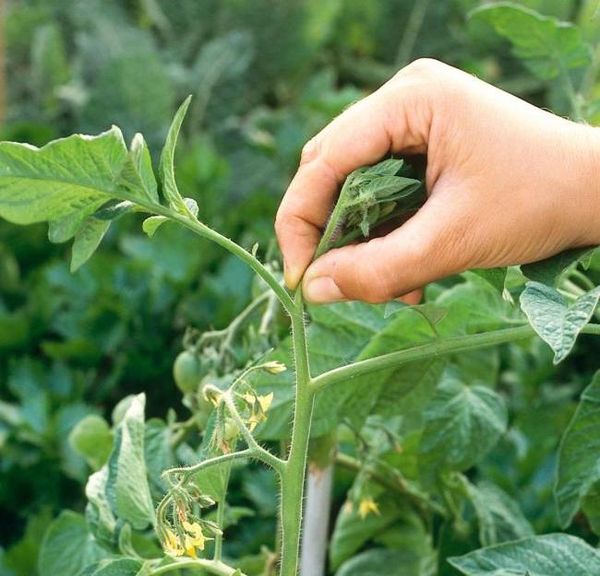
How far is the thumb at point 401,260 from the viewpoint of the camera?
0.75m

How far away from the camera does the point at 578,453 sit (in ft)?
3.13

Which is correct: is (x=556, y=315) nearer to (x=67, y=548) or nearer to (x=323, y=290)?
(x=323, y=290)

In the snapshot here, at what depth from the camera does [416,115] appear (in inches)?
30.7

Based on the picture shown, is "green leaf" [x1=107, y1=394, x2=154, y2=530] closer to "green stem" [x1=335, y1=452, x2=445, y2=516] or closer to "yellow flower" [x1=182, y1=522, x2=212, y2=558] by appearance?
"yellow flower" [x1=182, y1=522, x2=212, y2=558]

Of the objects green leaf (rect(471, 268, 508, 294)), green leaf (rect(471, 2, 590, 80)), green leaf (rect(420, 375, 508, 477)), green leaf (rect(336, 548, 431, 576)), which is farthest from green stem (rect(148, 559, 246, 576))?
green leaf (rect(471, 2, 590, 80))

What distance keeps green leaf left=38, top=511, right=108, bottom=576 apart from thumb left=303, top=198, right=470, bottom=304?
1.34ft

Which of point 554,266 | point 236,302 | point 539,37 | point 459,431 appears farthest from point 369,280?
point 236,302

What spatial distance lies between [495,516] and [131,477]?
420 mm

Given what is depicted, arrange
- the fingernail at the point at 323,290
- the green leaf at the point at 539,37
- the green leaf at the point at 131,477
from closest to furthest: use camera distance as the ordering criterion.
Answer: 1. the fingernail at the point at 323,290
2. the green leaf at the point at 131,477
3. the green leaf at the point at 539,37

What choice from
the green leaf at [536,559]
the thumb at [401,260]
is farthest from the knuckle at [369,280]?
the green leaf at [536,559]

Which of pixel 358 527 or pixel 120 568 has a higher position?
pixel 120 568

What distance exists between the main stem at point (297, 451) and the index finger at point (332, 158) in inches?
2.3

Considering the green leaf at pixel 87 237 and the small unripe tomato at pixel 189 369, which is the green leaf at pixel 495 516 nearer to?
the small unripe tomato at pixel 189 369

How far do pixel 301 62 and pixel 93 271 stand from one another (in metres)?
1.40
